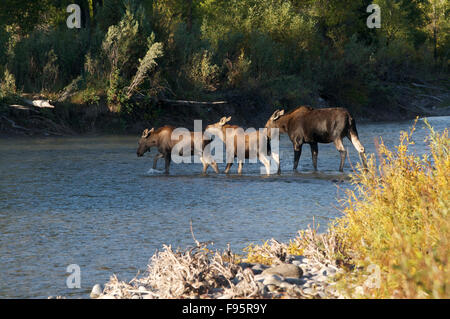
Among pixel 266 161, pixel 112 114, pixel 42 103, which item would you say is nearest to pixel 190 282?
pixel 266 161

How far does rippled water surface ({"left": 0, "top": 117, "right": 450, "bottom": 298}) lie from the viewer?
8711mm

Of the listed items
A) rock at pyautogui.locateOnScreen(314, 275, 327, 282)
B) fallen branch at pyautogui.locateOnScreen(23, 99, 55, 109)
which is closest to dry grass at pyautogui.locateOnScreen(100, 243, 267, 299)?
rock at pyautogui.locateOnScreen(314, 275, 327, 282)

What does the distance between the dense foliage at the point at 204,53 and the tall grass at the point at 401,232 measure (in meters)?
23.2

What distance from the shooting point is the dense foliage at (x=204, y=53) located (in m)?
32.0

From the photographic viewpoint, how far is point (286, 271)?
7.58 meters

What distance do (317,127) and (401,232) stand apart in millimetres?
Answer: 13344

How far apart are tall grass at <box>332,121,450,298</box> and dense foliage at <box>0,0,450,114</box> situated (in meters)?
23.2

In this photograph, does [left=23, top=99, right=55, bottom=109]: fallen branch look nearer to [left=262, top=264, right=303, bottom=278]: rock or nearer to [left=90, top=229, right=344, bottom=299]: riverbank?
[left=90, top=229, right=344, bottom=299]: riverbank

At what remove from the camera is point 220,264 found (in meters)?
7.38

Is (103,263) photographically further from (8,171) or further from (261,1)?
(261,1)

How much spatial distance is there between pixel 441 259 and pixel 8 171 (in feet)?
50.3

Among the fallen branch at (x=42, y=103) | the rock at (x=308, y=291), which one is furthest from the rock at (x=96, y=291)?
the fallen branch at (x=42, y=103)

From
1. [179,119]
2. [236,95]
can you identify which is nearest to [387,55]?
[236,95]

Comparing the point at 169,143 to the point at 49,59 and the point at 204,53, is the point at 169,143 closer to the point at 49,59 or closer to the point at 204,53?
the point at 49,59
